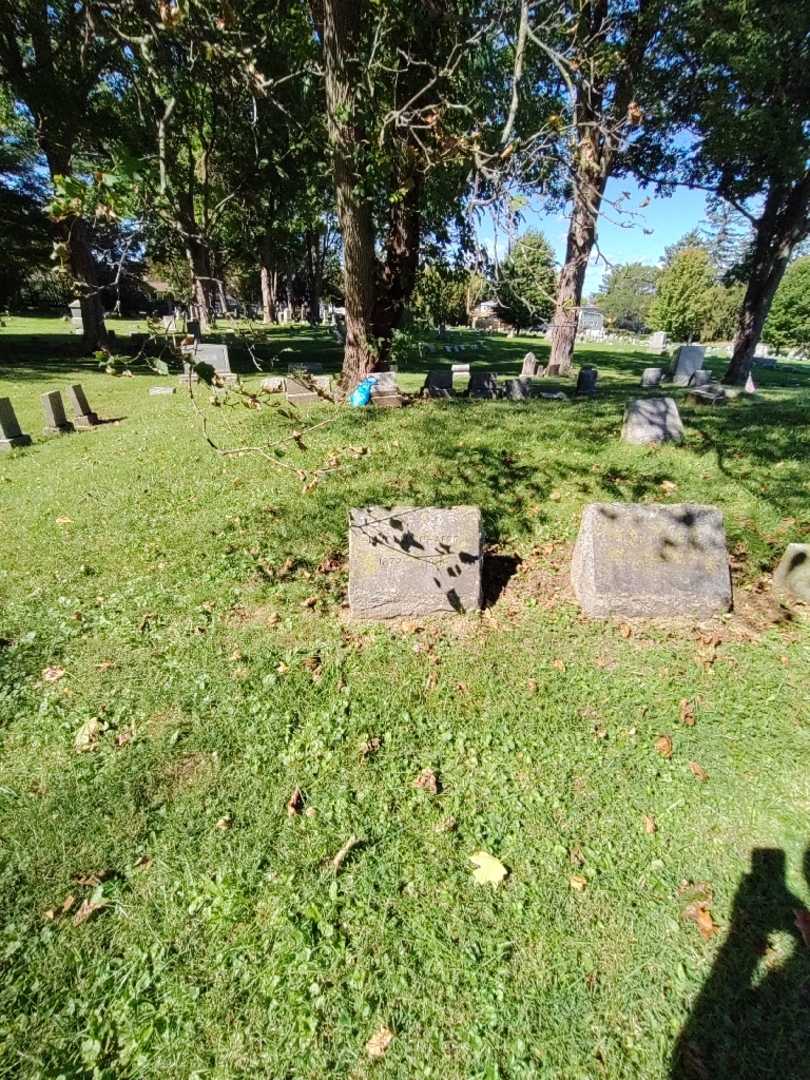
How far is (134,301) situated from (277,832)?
54.8 meters

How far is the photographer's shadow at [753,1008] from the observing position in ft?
6.15

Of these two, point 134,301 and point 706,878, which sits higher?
point 134,301

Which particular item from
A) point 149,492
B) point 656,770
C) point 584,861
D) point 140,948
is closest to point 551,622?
point 656,770

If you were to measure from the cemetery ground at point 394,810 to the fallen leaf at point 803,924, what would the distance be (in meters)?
0.04

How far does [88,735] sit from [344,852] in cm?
190

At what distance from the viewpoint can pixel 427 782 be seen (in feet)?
9.81

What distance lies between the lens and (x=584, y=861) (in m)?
2.56

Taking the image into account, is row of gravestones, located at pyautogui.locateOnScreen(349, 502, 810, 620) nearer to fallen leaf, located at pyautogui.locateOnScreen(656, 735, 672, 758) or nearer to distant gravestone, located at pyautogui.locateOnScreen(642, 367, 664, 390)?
fallen leaf, located at pyautogui.locateOnScreen(656, 735, 672, 758)

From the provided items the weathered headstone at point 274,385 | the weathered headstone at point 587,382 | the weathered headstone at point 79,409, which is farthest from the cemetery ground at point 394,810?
the weathered headstone at point 587,382

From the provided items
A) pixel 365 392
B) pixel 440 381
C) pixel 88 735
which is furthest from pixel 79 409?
pixel 88 735

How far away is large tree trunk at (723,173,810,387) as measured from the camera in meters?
15.1

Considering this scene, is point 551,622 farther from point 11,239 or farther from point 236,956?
point 11,239

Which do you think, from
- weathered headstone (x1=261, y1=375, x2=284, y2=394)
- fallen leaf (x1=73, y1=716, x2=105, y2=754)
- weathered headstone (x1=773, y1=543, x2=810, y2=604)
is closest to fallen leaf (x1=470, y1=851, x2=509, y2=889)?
fallen leaf (x1=73, y1=716, x2=105, y2=754)

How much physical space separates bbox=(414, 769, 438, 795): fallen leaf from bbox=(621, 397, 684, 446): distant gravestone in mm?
5160
